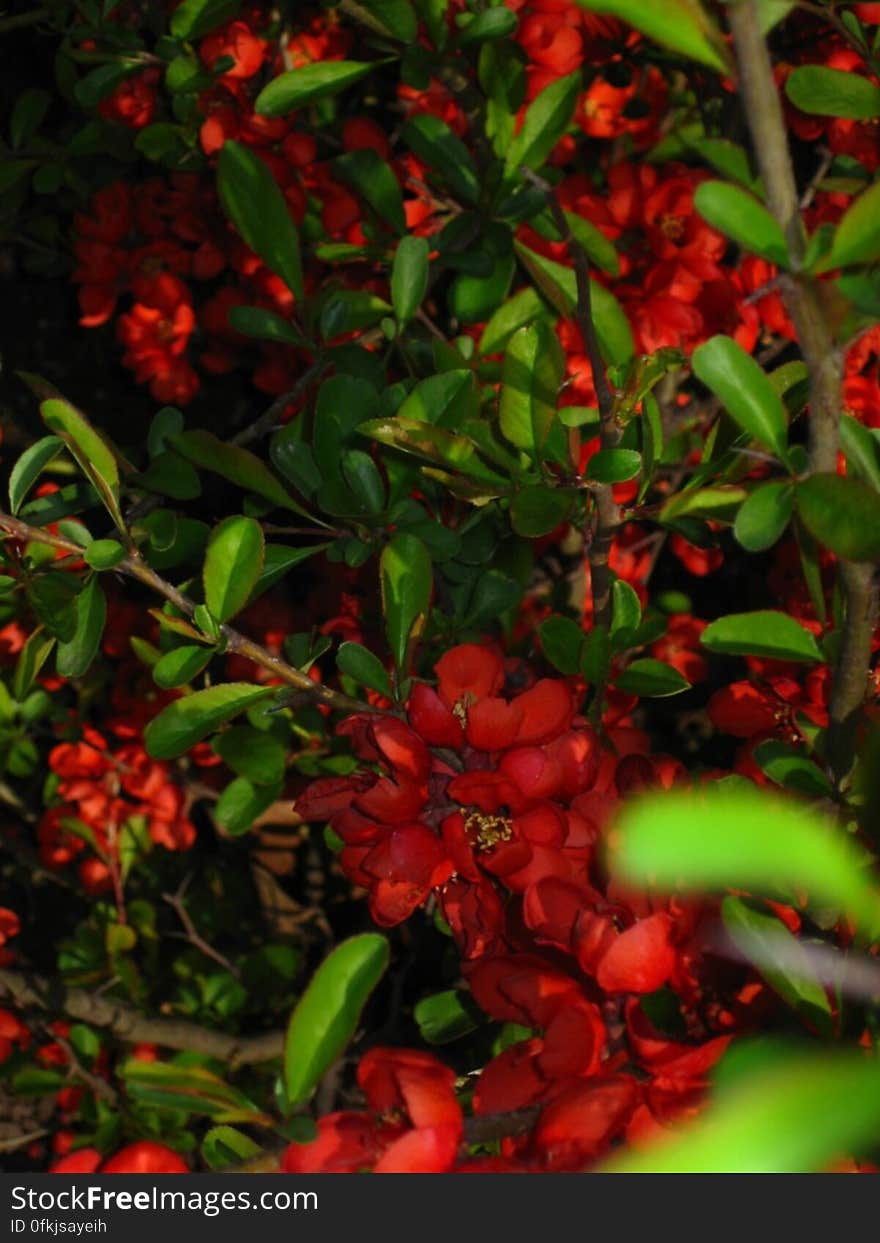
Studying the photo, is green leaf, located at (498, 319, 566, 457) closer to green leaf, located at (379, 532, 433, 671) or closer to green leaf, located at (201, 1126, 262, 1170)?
green leaf, located at (379, 532, 433, 671)

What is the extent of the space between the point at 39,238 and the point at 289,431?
0.83 m

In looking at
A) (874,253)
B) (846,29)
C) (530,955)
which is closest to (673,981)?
(530,955)

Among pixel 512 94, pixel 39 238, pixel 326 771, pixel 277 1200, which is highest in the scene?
pixel 512 94

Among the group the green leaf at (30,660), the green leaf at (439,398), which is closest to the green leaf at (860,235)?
the green leaf at (439,398)

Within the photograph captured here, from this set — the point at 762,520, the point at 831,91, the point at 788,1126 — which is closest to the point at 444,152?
the point at 831,91

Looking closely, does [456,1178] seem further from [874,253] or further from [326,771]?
[326,771]

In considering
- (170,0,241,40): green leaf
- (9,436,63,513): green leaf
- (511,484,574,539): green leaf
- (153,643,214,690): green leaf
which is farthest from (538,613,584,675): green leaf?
(170,0,241,40): green leaf

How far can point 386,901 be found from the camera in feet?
2.12

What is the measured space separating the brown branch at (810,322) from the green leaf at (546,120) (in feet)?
1.59

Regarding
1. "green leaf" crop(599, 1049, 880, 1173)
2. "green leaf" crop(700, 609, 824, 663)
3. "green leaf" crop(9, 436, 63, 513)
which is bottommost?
"green leaf" crop(700, 609, 824, 663)

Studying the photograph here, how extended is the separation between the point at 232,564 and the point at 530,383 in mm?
199

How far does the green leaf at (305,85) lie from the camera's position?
84 cm

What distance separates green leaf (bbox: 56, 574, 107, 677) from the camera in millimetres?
714

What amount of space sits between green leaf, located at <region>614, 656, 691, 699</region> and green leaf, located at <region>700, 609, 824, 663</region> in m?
0.12
